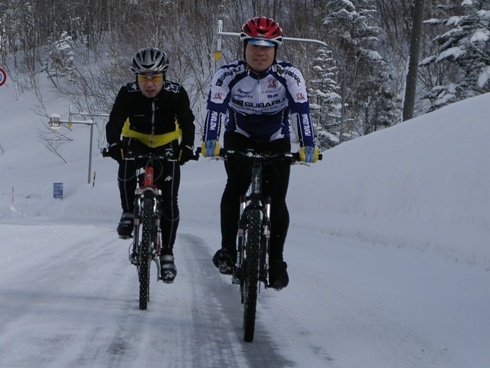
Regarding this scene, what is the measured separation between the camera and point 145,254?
5.96 m

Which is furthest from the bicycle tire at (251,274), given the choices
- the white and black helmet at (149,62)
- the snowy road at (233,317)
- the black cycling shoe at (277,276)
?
the white and black helmet at (149,62)

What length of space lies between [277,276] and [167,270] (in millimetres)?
1234

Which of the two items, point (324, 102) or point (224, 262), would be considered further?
point (324, 102)

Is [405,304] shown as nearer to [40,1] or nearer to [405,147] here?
[405,147]

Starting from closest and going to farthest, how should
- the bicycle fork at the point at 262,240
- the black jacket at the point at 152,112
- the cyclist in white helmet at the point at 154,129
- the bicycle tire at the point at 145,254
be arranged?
the bicycle fork at the point at 262,240, the bicycle tire at the point at 145,254, the cyclist in white helmet at the point at 154,129, the black jacket at the point at 152,112

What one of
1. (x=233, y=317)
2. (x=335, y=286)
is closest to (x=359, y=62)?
(x=335, y=286)

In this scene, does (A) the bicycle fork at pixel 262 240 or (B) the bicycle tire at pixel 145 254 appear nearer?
(A) the bicycle fork at pixel 262 240

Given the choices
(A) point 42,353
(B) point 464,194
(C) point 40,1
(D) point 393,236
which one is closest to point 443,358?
(A) point 42,353

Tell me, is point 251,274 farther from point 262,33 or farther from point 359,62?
point 359,62

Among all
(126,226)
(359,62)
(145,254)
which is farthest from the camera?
(359,62)

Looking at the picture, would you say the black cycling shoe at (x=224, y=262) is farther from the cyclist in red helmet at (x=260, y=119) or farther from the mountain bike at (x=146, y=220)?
the mountain bike at (x=146, y=220)

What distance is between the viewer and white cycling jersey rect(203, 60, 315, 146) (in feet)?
18.2

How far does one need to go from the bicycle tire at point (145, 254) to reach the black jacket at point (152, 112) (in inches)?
26.6

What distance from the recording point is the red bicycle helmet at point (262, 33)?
5449mm
